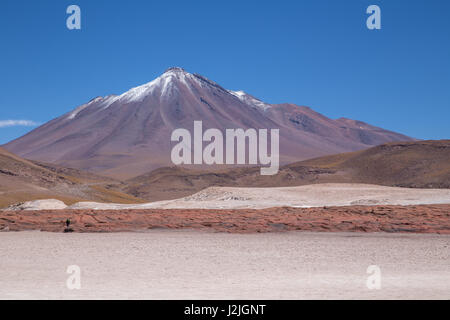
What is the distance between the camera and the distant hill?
7375 centimetres

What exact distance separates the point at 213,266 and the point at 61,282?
10.6 feet

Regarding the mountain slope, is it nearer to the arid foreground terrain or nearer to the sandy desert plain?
the sandy desert plain

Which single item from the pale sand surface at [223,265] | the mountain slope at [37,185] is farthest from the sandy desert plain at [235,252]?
the mountain slope at [37,185]

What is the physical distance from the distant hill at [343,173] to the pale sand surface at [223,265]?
177ft

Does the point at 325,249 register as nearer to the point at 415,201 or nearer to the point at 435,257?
the point at 435,257

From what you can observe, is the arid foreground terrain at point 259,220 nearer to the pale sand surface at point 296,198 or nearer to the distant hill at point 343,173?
the pale sand surface at point 296,198

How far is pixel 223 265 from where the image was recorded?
11.3 m

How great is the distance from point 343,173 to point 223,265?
231 feet

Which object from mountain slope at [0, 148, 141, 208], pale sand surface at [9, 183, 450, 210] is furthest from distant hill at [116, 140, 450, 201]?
pale sand surface at [9, 183, 450, 210]

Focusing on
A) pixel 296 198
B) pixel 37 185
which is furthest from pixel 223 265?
pixel 37 185

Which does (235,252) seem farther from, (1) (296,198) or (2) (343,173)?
(2) (343,173)

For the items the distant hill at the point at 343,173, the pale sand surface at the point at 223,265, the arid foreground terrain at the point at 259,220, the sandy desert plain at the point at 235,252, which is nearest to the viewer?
the pale sand surface at the point at 223,265

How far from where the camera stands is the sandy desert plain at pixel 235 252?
8305 millimetres
